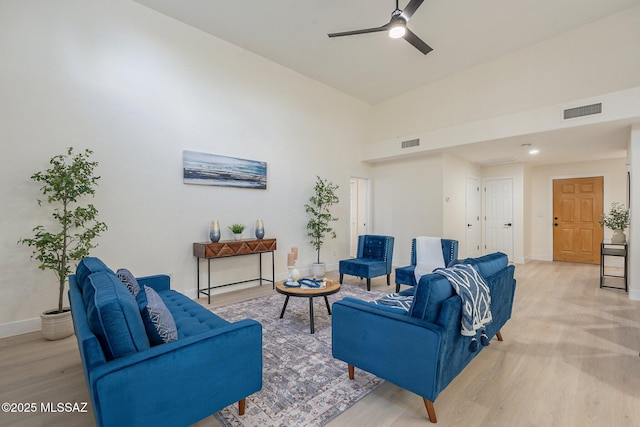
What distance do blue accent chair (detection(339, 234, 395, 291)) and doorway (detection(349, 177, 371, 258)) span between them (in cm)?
189

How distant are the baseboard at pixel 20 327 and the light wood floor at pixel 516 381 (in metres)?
0.10

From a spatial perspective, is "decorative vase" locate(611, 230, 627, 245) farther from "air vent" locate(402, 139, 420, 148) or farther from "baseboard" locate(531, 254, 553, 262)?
"air vent" locate(402, 139, 420, 148)

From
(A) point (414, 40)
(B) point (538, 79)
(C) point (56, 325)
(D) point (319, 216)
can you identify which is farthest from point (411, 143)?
(C) point (56, 325)

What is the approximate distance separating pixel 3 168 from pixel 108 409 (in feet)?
10.5

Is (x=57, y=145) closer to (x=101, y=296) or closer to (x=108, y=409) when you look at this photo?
(x=101, y=296)

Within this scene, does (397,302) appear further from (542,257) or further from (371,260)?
(542,257)

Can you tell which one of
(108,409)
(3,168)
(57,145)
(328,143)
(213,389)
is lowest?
(213,389)

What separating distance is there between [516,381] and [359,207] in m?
5.74

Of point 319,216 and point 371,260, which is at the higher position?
point 319,216

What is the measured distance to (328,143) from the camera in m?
6.28

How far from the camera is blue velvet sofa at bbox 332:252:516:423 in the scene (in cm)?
168

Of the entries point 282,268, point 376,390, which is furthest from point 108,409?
point 282,268

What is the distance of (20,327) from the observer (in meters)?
3.08

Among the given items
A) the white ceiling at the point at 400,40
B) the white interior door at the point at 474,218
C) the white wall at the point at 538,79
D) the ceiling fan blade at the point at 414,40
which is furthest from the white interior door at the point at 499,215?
the ceiling fan blade at the point at 414,40
